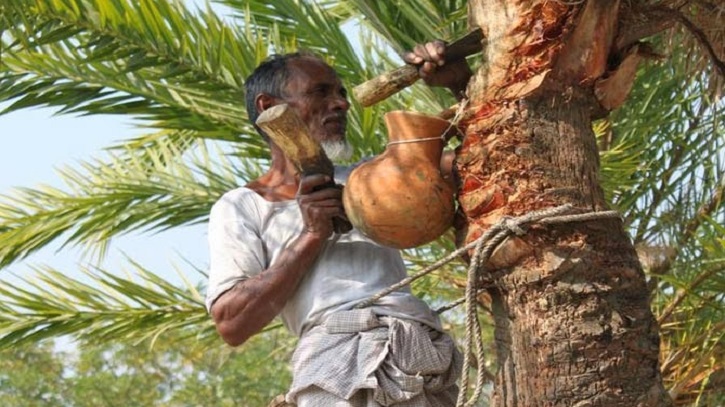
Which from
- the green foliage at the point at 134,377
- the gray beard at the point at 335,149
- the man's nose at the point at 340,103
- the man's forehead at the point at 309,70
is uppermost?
the man's forehead at the point at 309,70

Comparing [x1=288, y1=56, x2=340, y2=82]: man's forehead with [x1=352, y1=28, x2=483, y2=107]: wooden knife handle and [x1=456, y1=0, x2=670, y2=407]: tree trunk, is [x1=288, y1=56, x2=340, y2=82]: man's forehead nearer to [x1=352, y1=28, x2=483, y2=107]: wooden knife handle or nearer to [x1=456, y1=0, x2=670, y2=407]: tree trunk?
[x1=352, y1=28, x2=483, y2=107]: wooden knife handle

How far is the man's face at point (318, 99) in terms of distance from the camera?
3.29 meters

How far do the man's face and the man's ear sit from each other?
5 centimetres

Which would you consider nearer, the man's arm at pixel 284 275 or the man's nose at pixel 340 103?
the man's arm at pixel 284 275

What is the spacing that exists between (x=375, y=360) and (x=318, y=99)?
2.41ft

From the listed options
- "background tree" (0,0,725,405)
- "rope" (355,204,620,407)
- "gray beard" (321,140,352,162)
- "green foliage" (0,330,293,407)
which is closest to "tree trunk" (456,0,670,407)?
"rope" (355,204,620,407)

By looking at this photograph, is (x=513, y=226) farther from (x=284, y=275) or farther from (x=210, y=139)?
(x=210, y=139)

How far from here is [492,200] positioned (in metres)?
2.75

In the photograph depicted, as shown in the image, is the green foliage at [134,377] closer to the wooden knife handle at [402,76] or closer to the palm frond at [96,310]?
the palm frond at [96,310]

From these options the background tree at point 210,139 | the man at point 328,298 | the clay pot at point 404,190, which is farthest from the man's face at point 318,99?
the background tree at point 210,139

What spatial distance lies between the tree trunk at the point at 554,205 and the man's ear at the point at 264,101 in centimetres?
66

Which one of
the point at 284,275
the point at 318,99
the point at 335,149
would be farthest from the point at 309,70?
the point at 284,275

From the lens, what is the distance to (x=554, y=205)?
8.84ft

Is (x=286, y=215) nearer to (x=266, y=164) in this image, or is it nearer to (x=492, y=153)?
(x=492, y=153)
